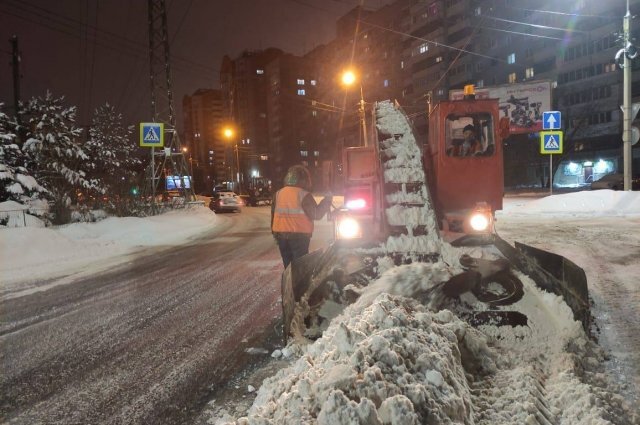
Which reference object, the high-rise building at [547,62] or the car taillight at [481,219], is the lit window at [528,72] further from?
the car taillight at [481,219]

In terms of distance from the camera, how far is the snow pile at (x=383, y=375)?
8.32 ft

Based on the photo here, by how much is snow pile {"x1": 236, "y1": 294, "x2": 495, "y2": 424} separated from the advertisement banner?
27994mm

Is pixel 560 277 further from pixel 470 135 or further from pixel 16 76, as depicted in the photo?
pixel 16 76

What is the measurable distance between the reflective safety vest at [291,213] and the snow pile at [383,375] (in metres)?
2.27

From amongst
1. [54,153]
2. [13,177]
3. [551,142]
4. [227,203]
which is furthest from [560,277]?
[227,203]

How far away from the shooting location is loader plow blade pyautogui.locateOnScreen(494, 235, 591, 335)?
4344 mm

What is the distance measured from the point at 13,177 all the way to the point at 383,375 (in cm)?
2385

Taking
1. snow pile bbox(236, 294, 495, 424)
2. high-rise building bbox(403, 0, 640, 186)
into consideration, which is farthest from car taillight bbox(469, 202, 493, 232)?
high-rise building bbox(403, 0, 640, 186)

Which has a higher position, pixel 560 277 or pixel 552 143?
pixel 552 143

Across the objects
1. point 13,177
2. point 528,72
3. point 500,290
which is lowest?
point 500,290

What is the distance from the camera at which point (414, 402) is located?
2641 mm

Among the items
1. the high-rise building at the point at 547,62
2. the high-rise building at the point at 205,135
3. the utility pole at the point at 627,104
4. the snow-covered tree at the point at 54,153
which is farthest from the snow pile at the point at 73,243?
the high-rise building at the point at 205,135

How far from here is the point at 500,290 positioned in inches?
184

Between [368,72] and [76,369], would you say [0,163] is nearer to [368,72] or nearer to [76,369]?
[76,369]
